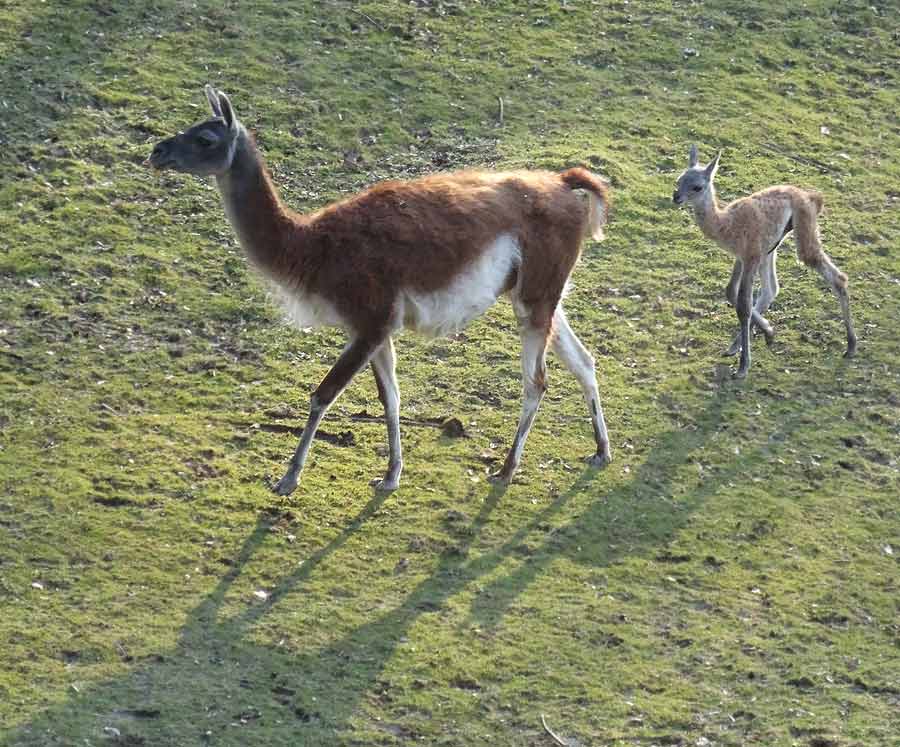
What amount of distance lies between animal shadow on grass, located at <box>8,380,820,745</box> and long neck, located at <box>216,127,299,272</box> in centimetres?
162

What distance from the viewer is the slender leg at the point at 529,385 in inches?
392

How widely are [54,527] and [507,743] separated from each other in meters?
2.93

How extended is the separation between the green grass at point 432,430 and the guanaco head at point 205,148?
1.76 metres

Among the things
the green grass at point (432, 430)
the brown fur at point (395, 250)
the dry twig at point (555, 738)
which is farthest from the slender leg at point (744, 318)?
the dry twig at point (555, 738)

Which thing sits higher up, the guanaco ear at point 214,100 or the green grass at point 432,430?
the guanaco ear at point 214,100

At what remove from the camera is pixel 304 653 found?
802 centimetres

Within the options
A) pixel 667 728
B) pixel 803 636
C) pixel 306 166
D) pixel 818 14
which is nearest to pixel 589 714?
pixel 667 728

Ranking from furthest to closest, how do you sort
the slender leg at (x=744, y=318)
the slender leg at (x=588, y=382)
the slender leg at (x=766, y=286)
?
the slender leg at (x=766, y=286) → the slender leg at (x=744, y=318) → the slender leg at (x=588, y=382)

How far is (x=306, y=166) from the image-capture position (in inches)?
528

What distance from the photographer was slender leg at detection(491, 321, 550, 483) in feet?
32.7

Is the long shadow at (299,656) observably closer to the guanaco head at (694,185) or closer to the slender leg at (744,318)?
the slender leg at (744,318)

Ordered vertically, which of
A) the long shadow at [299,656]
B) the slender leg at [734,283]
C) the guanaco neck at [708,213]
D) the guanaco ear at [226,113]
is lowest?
the long shadow at [299,656]

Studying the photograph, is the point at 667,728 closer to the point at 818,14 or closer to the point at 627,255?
the point at 627,255

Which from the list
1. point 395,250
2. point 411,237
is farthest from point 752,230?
point 395,250
